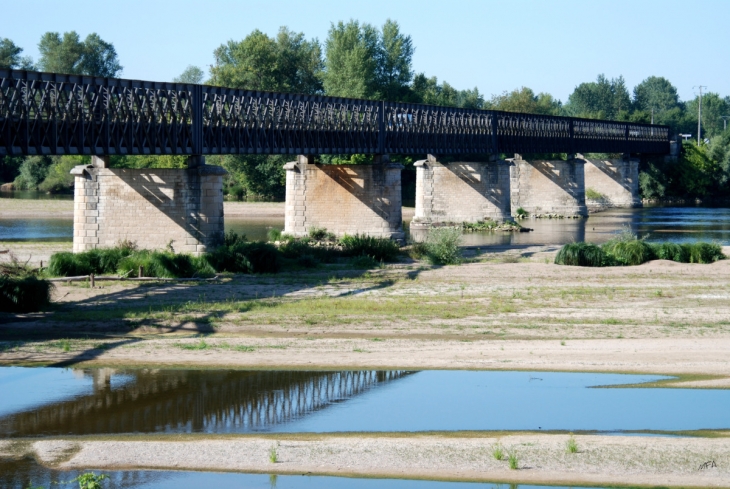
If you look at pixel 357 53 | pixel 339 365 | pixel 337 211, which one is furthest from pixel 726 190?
pixel 339 365

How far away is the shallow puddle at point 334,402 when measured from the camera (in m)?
17.7

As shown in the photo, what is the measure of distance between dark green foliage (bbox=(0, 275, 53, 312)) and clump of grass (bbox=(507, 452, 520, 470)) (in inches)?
702

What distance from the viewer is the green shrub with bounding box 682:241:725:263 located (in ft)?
140

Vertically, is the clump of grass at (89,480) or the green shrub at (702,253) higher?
the green shrub at (702,253)

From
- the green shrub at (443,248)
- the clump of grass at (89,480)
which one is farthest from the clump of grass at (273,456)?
the green shrub at (443,248)

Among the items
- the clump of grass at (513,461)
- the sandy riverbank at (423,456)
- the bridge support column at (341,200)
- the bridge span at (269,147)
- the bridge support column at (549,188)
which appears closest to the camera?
the sandy riverbank at (423,456)

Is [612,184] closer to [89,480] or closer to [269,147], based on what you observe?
[269,147]

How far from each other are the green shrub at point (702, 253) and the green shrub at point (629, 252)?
161cm

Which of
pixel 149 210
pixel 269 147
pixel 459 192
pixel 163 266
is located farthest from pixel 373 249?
pixel 459 192

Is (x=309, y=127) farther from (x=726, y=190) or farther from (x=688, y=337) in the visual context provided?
(x=726, y=190)

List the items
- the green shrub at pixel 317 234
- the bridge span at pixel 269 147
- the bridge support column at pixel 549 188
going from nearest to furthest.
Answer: the bridge span at pixel 269 147, the green shrub at pixel 317 234, the bridge support column at pixel 549 188

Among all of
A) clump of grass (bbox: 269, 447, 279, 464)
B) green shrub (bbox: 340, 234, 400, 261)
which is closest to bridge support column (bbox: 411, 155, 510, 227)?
green shrub (bbox: 340, 234, 400, 261)

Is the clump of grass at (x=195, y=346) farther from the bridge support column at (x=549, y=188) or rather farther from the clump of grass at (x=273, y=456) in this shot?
the bridge support column at (x=549, y=188)

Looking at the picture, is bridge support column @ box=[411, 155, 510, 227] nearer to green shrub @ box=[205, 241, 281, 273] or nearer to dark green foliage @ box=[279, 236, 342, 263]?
dark green foliage @ box=[279, 236, 342, 263]
